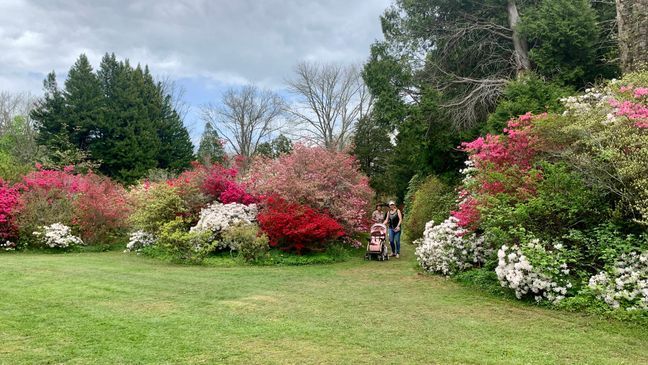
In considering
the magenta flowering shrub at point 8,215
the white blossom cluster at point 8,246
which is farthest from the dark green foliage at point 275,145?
the white blossom cluster at point 8,246

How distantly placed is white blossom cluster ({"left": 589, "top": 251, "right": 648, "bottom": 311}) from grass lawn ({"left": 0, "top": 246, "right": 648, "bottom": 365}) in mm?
409

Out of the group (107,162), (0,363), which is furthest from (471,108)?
(107,162)

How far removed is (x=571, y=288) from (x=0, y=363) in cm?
648

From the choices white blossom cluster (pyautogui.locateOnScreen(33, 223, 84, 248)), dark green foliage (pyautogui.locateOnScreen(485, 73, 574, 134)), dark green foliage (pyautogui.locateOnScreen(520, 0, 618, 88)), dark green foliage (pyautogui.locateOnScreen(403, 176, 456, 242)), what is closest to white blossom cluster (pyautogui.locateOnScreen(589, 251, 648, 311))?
dark green foliage (pyautogui.locateOnScreen(485, 73, 574, 134))

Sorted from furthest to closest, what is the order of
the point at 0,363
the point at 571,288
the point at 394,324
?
the point at 571,288 < the point at 394,324 < the point at 0,363

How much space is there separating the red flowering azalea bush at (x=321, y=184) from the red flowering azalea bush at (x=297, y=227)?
14.4 inches

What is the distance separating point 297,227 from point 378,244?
2.22m

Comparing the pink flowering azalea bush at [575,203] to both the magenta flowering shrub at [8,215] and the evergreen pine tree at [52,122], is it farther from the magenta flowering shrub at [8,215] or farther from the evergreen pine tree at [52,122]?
the evergreen pine tree at [52,122]

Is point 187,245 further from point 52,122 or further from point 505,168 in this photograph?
point 52,122

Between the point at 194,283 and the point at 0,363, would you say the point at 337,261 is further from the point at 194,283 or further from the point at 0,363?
the point at 0,363

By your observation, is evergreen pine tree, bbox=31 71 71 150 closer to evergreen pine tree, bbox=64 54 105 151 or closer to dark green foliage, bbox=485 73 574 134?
evergreen pine tree, bbox=64 54 105 151

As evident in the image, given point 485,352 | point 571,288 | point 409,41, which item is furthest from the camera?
point 409,41

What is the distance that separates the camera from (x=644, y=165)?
18.9 ft

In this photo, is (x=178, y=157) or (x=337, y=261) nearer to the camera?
(x=337, y=261)
